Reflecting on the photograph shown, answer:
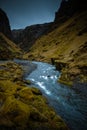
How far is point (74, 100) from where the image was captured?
30672mm

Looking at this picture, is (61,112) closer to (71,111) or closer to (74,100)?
(71,111)

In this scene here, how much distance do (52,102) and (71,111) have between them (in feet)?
14.4

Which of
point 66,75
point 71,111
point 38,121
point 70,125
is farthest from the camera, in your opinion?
point 66,75

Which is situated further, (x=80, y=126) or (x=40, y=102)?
(x=40, y=102)

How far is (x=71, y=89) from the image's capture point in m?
37.9

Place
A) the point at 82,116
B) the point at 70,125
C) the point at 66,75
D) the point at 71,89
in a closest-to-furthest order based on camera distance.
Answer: the point at 70,125 < the point at 82,116 < the point at 71,89 < the point at 66,75

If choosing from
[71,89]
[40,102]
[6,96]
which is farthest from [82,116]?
[71,89]

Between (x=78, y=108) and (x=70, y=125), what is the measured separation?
621cm

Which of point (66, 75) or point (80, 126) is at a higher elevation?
point (66, 75)

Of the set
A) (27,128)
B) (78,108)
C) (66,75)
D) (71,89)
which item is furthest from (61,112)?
→ (66,75)

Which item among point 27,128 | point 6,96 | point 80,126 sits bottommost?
point 80,126

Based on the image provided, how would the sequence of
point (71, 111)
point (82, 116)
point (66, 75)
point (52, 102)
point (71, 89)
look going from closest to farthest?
point (82, 116) < point (71, 111) < point (52, 102) < point (71, 89) < point (66, 75)

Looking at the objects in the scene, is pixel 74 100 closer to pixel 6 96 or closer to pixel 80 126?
pixel 80 126

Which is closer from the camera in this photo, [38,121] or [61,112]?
[38,121]
